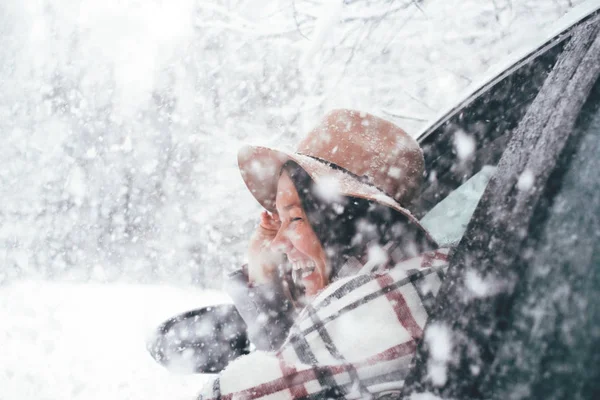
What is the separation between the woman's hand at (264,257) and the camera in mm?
2182

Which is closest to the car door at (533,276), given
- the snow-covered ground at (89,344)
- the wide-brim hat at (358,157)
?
the wide-brim hat at (358,157)

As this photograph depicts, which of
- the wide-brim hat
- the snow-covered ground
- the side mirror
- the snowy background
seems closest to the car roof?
the wide-brim hat

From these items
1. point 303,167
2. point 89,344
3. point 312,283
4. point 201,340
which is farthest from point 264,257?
point 89,344

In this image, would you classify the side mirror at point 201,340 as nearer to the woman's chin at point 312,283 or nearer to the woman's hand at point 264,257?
the woman's hand at point 264,257

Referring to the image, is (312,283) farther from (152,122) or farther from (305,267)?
(152,122)

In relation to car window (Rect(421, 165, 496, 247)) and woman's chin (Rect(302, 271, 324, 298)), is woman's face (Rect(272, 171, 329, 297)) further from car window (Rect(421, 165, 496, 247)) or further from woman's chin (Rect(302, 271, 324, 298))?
car window (Rect(421, 165, 496, 247))

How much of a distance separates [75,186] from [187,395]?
636 centimetres

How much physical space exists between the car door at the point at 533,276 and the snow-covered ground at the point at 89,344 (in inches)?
148

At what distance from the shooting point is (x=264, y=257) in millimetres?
2195

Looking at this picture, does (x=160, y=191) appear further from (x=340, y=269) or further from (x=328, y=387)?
(x=328, y=387)

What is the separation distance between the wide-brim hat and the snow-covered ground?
2768 mm

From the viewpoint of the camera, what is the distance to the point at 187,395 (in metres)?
3.83

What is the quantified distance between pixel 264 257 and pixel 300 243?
40cm

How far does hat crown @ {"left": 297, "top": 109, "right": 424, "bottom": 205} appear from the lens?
1.86 meters
